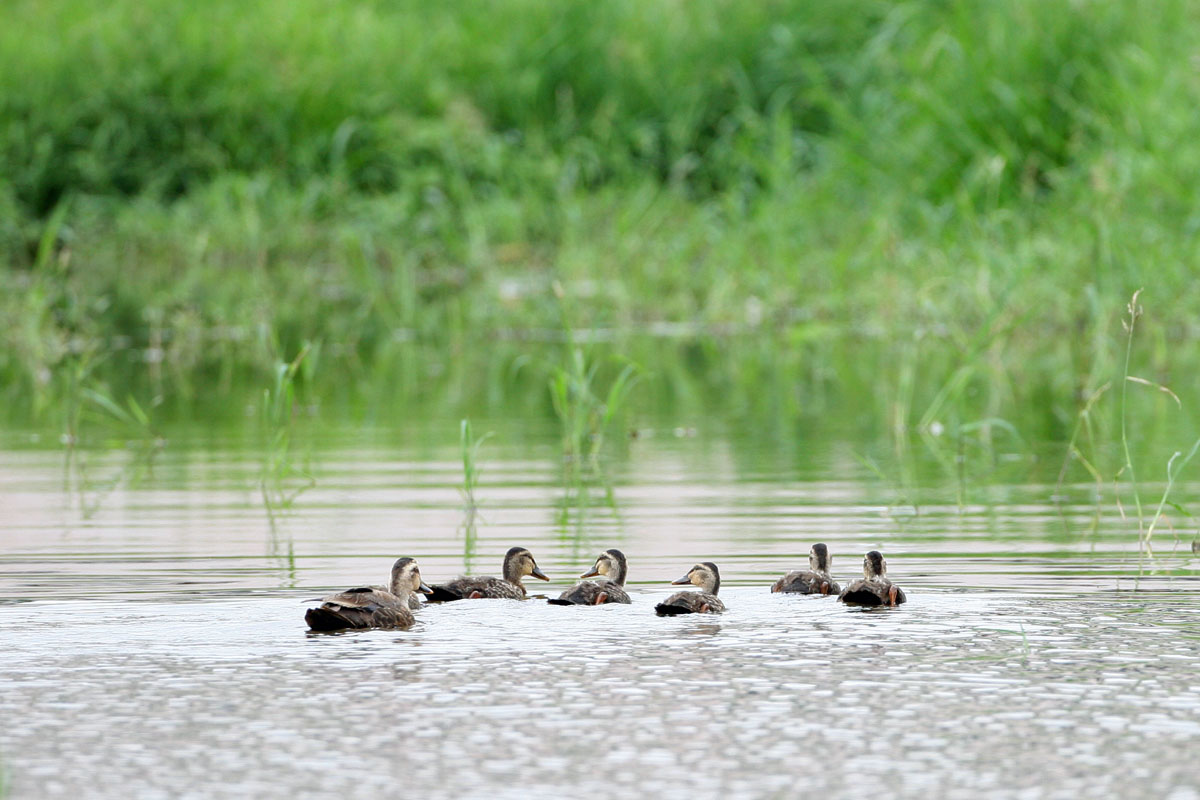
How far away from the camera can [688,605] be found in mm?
5977

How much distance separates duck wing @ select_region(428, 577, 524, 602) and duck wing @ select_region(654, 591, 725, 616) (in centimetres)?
57

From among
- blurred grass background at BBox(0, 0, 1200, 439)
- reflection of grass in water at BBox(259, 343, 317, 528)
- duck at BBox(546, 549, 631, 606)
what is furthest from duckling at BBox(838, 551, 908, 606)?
blurred grass background at BBox(0, 0, 1200, 439)

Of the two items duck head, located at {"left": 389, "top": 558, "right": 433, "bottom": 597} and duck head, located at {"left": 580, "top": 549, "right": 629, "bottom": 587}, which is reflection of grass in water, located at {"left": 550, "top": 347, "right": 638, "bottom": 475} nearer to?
duck head, located at {"left": 580, "top": 549, "right": 629, "bottom": 587}

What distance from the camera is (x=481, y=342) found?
1731cm

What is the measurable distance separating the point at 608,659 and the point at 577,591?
758 millimetres

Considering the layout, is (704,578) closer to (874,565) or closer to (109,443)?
(874,565)

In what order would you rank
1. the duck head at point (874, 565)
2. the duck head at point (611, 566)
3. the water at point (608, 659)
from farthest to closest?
the duck head at point (611, 566) < the duck head at point (874, 565) < the water at point (608, 659)

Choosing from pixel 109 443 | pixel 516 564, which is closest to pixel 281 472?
pixel 109 443

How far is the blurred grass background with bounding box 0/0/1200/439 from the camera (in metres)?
14.6

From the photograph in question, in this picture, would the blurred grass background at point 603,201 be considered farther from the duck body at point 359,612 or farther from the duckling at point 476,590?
the duck body at point 359,612

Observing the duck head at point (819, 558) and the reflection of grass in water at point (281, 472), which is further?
the reflection of grass in water at point (281, 472)

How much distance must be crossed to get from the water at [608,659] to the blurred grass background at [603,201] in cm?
282

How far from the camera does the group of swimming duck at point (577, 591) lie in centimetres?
584

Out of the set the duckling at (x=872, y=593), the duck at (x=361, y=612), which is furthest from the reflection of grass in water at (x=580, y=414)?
the duck at (x=361, y=612)
